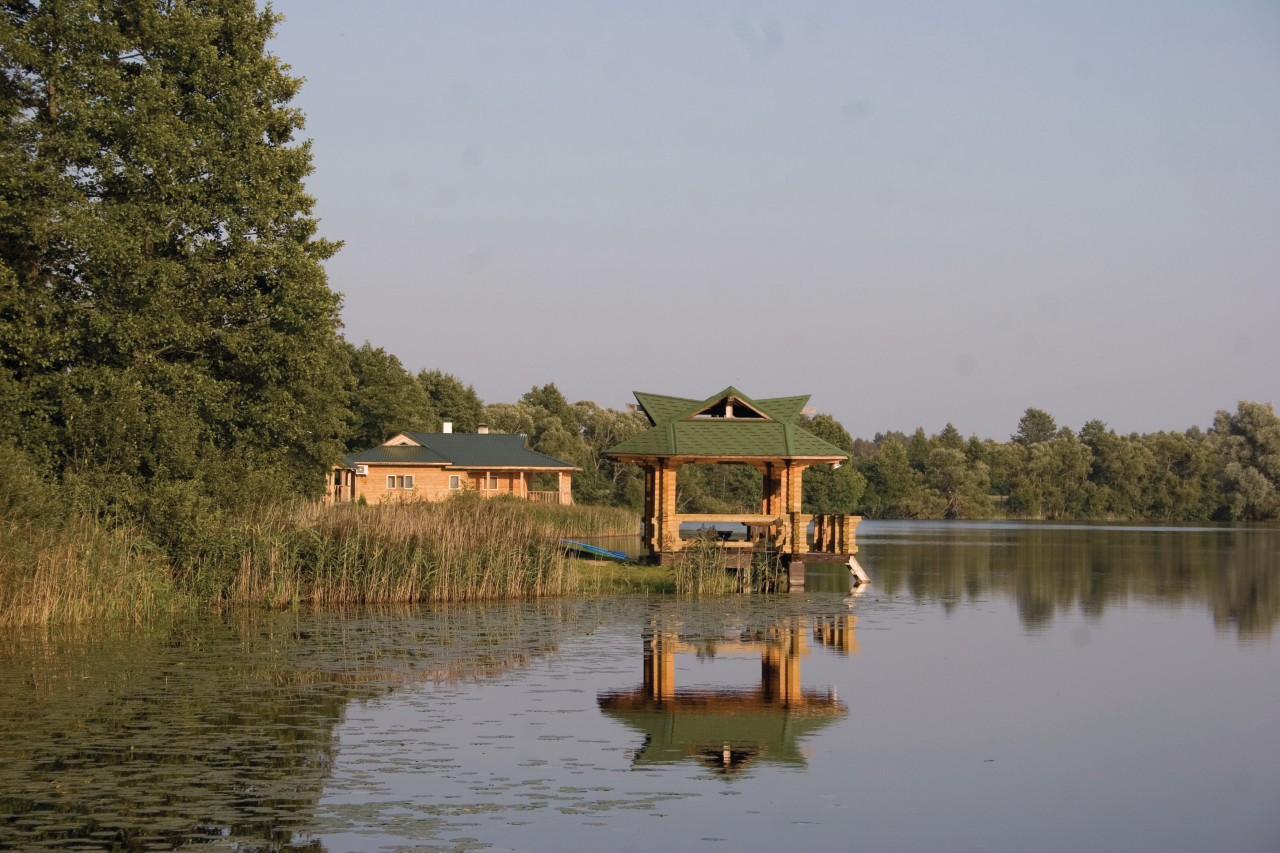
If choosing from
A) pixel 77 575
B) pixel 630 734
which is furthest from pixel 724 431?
pixel 630 734

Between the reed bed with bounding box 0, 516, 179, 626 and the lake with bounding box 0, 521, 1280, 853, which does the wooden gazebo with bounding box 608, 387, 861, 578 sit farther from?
the reed bed with bounding box 0, 516, 179, 626

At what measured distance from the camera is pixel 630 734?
13328 millimetres

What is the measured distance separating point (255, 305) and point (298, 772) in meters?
18.3

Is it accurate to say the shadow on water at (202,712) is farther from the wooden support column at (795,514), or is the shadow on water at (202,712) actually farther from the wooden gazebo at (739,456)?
the wooden support column at (795,514)

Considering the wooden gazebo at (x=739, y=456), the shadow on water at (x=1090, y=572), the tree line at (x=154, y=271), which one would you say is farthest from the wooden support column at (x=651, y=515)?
the tree line at (x=154, y=271)

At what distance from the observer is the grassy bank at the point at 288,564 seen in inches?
754

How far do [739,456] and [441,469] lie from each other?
99.6 ft

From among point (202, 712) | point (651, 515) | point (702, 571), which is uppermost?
point (651, 515)

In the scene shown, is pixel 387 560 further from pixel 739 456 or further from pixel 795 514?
pixel 795 514

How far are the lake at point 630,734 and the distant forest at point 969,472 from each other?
55.9m

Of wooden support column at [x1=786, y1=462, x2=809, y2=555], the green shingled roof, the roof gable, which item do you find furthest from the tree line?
the roof gable

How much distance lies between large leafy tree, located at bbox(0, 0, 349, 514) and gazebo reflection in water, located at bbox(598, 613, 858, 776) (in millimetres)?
10090

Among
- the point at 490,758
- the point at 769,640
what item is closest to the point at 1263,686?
the point at 769,640

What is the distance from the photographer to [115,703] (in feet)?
45.1
